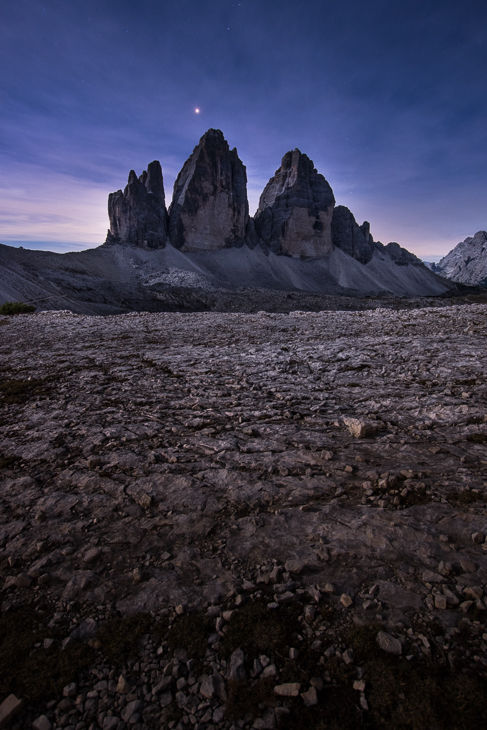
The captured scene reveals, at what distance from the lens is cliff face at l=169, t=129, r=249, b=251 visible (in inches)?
5965

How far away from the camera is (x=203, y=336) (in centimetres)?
2034

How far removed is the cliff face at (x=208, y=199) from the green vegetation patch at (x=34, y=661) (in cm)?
16110

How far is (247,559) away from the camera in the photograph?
4.10 m

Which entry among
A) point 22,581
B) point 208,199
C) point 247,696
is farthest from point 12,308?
point 208,199

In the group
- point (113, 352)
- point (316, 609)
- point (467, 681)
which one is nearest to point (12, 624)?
point (316, 609)

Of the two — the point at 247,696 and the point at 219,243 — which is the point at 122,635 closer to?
the point at 247,696

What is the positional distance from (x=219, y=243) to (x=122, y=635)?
169m

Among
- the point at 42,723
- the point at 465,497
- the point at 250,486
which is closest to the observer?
the point at 42,723

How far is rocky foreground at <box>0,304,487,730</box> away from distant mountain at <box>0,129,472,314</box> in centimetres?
8464

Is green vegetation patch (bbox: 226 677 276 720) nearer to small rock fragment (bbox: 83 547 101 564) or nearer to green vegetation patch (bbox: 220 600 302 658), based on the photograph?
green vegetation patch (bbox: 220 600 302 658)

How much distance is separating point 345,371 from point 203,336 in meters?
10.9

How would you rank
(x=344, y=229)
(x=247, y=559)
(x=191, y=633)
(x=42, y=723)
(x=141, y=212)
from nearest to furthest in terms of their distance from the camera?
1. (x=42, y=723)
2. (x=191, y=633)
3. (x=247, y=559)
4. (x=141, y=212)
5. (x=344, y=229)

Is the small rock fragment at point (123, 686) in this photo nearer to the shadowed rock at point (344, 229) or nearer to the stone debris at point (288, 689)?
the stone debris at point (288, 689)

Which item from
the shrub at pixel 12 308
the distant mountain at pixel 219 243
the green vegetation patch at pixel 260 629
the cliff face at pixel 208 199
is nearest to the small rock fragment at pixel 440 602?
the green vegetation patch at pixel 260 629
